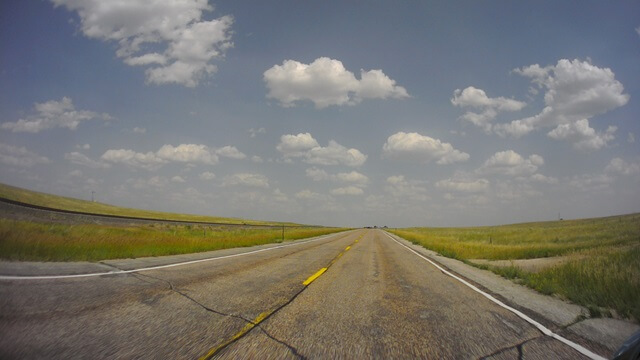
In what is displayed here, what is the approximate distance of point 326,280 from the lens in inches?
328

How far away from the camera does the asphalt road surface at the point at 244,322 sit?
343 centimetres

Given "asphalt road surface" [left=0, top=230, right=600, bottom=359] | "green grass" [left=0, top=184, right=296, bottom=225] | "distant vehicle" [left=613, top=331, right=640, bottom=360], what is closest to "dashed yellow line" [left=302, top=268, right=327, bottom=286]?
"asphalt road surface" [left=0, top=230, right=600, bottom=359]

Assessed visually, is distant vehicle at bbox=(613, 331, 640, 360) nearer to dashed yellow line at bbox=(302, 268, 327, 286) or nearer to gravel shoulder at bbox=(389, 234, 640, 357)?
gravel shoulder at bbox=(389, 234, 640, 357)

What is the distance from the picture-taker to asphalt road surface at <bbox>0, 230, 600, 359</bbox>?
343 centimetres

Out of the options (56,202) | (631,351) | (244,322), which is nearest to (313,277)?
(244,322)

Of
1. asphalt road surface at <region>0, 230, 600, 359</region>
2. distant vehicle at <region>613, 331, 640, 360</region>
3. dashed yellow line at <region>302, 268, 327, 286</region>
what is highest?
distant vehicle at <region>613, 331, 640, 360</region>

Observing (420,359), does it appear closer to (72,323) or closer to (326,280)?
(72,323)

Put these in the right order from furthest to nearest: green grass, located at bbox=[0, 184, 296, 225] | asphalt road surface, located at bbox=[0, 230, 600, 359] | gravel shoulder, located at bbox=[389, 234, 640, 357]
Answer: green grass, located at bbox=[0, 184, 296, 225] < gravel shoulder, located at bbox=[389, 234, 640, 357] < asphalt road surface, located at bbox=[0, 230, 600, 359]

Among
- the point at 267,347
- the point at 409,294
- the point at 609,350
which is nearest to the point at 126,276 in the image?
the point at 267,347

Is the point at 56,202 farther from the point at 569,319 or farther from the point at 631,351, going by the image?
the point at 631,351

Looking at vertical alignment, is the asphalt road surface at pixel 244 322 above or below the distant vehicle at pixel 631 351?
below

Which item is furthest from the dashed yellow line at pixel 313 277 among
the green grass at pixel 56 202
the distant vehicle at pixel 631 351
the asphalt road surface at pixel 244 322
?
the green grass at pixel 56 202

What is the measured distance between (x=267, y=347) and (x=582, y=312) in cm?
612

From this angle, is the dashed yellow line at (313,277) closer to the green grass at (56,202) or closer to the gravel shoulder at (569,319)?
the gravel shoulder at (569,319)
